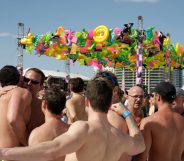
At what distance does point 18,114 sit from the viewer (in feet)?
10.5

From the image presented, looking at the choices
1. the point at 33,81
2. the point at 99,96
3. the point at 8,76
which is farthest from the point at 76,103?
the point at 99,96

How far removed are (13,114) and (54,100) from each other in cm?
58

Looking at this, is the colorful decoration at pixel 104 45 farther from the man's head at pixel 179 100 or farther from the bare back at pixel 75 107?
the man's head at pixel 179 100

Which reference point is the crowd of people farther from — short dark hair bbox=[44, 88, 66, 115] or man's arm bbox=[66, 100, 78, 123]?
man's arm bbox=[66, 100, 78, 123]

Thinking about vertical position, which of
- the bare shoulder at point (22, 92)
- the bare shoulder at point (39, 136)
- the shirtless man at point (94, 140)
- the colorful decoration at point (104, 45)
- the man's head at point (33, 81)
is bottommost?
Result: the bare shoulder at point (39, 136)

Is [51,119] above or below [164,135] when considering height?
above

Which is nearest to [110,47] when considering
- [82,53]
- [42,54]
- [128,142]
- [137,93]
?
[82,53]

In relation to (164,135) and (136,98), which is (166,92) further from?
(136,98)

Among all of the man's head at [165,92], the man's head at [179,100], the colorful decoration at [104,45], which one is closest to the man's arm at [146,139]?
the man's head at [165,92]

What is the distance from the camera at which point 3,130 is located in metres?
3.34

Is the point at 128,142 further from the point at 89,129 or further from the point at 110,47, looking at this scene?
the point at 110,47

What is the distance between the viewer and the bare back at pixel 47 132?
9.05 feet

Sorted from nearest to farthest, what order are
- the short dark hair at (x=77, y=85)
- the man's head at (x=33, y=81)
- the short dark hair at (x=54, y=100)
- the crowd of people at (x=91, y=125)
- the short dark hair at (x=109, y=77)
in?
the crowd of people at (x=91, y=125)
the short dark hair at (x=54, y=100)
the short dark hair at (x=109, y=77)
the man's head at (x=33, y=81)
the short dark hair at (x=77, y=85)

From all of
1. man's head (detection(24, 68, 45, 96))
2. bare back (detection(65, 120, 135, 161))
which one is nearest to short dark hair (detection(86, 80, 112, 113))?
bare back (detection(65, 120, 135, 161))
